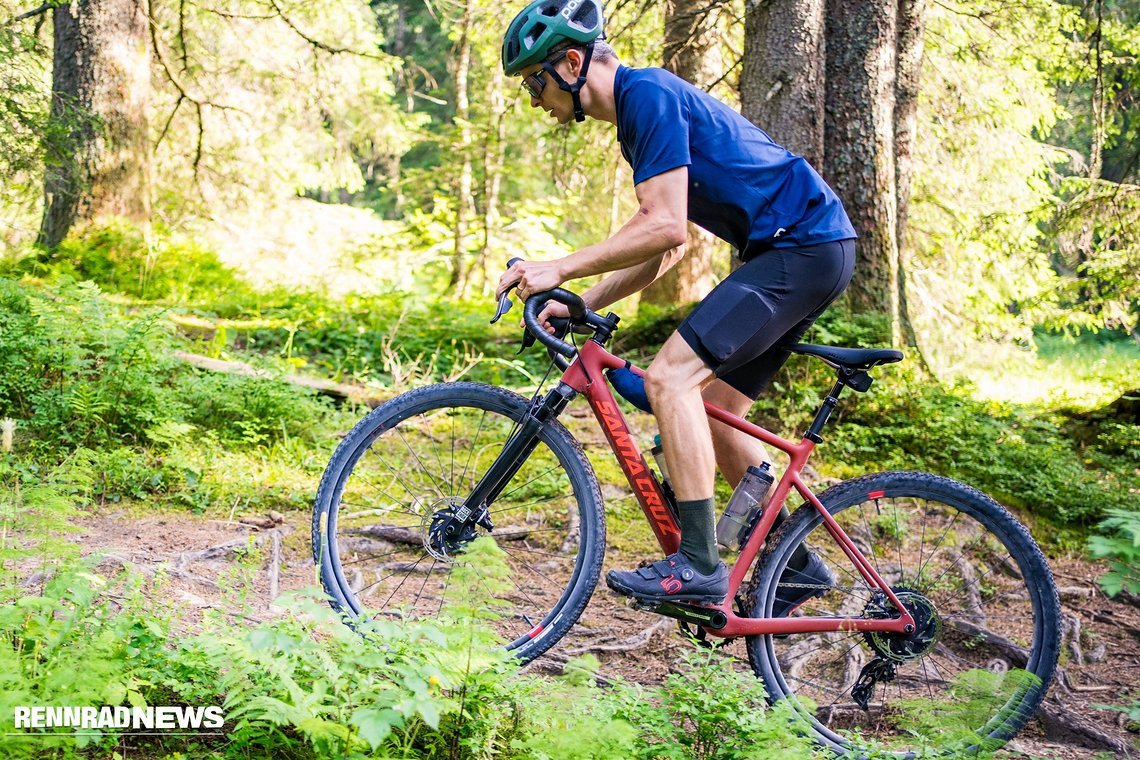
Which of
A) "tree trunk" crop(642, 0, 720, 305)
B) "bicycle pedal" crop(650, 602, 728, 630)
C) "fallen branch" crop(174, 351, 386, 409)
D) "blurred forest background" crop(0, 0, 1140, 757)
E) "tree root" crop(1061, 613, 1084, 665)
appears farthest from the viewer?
"tree trunk" crop(642, 0, 720, 305)

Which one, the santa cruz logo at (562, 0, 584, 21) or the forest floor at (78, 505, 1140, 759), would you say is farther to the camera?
the forest floor at (78, 505, 1140, 759)

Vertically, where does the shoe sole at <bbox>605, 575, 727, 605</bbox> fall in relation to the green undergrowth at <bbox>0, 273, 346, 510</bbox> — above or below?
below

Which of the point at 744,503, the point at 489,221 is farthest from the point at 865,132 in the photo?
the point at 489,221

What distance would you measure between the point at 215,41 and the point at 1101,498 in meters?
12.9

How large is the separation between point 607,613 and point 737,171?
7.35 feet

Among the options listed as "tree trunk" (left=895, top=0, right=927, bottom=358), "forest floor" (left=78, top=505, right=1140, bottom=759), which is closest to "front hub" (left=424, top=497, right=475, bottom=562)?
"forest floor" (left=78, top=505, right=1140, bottom=759)

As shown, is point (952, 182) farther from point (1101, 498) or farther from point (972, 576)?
point (972, 576)

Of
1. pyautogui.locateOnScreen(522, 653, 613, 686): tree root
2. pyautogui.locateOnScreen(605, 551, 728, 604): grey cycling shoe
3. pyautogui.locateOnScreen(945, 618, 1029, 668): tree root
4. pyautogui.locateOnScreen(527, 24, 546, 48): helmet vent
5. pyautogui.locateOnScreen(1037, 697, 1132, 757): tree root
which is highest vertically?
pyautogui.locateOnScreen(527, 24, 546, 48): helmet vent

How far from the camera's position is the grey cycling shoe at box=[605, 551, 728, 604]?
314 centimetres

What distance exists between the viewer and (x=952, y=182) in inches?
425

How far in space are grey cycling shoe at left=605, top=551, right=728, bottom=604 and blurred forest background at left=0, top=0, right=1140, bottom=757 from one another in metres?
0.90

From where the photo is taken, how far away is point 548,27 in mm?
3061

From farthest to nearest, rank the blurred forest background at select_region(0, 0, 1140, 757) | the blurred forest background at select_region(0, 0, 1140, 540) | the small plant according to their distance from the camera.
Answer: the blurred forest background at select_region(0, 0, 1140, 540)
the blurred forest background at select_region(0, 0, 1140, 757)
the small plant

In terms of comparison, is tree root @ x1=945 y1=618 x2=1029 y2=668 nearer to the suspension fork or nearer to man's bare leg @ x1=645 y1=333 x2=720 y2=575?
man's bare leg @ x1=645 y1=333 x2=720 y2=575
